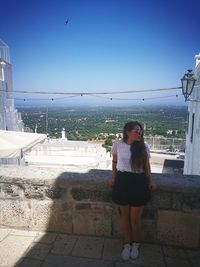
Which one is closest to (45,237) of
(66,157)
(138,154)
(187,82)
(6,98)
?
(138,154)

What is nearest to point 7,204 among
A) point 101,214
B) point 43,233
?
point 43,233

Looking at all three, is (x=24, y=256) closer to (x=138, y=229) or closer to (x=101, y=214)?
(x=101, y=214)

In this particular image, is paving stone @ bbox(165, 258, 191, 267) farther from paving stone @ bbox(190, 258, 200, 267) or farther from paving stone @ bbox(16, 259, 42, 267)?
paving stone @ bbox(16, 259, 42, 267)

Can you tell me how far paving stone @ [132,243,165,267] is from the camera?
2320 millimetres

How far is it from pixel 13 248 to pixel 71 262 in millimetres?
662

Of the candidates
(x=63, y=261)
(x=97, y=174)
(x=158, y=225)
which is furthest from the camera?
(x=97, y=174)

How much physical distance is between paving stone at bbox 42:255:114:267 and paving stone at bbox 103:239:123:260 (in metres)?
0.09

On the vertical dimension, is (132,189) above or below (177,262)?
above

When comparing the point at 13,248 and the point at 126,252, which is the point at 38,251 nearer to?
the point at 13,248

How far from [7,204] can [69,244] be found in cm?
87

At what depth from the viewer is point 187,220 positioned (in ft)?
8.14

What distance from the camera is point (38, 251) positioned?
2477mm

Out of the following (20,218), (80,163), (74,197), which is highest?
(74,197)

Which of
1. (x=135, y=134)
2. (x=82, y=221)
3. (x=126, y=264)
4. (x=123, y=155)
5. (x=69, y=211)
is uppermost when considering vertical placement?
(x=135, y=134)
